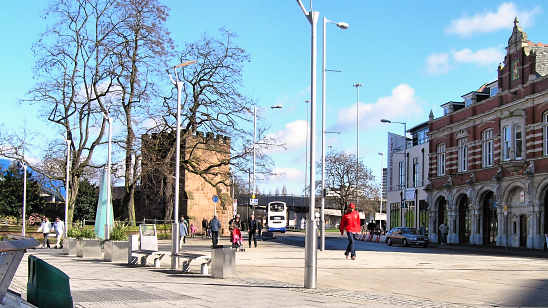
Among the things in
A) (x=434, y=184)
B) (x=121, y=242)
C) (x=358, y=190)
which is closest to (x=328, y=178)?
(x=358, y=190)

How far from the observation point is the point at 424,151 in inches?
2483

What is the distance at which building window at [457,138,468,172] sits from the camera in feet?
166

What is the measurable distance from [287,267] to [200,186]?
1735 inches

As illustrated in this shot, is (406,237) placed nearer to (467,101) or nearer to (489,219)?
(489,219)

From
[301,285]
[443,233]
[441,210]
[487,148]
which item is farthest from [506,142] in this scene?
[301,285]

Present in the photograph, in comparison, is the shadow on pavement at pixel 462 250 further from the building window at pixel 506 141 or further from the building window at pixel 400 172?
the building window at pixel 400 172

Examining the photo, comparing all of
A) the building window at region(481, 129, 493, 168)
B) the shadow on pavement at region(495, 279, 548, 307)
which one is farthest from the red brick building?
the shadow on pavement at region(495, 279, 548, 307)

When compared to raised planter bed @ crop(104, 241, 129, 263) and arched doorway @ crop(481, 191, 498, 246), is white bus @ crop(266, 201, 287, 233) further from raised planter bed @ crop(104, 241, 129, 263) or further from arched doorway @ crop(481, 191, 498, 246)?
raised planter bed @ crop(104, 241, 129, 263)

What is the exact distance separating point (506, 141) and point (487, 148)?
10.3ft

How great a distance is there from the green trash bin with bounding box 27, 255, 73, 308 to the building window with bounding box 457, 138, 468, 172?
45.6 metres

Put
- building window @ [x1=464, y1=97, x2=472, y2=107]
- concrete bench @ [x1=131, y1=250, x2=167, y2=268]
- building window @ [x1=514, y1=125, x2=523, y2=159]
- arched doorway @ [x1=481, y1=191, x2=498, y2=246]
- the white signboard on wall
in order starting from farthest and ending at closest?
the white signboard on wall, building window @ [x1=464, y1=97, x2=472, y2=107], arched doorway @ [x1=481, y1=191, x2=498, y2=246], building window @ [x1=514, y1=125, x2=523, y2=159], concrete bench @ [x1=131, y1=250, x2=167, y2=268]

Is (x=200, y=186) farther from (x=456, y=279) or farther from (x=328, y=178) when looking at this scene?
(x=456, y=279)

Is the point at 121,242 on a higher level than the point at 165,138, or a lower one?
lower

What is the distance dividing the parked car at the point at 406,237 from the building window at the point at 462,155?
27.6ft
